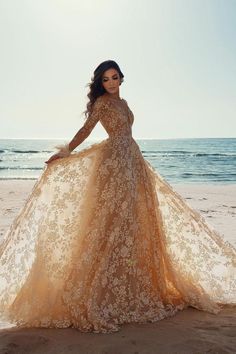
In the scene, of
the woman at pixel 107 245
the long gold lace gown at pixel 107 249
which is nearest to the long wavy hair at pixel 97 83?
the woman at pixel 107 245

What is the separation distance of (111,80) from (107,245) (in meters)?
1.56

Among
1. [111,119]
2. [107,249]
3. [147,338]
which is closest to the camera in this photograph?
[147,338]

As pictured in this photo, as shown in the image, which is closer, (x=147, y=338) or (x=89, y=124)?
(x=147, y=338)

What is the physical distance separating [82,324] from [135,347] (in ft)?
1.60

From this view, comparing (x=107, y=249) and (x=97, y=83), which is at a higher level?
(x=97, y=83)

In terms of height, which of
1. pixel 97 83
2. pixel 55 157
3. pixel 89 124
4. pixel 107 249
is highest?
pixel 97 83

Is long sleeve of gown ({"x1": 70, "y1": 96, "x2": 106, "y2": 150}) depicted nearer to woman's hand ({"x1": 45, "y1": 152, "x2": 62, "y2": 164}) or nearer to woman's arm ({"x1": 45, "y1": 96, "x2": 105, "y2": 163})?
woman's arm ({"x1": 45, "y1": 96, "x2": 105, "y2": 163})

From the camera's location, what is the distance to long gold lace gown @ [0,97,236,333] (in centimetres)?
352

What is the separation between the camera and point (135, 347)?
315cm

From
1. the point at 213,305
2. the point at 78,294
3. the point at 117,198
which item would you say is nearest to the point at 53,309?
the point at 78,294

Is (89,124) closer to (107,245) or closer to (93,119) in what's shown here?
(93,119)

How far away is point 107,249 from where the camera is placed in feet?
11.8

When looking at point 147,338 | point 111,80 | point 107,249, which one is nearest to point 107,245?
point 107,249

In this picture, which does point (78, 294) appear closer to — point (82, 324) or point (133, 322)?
point (82, 324)
